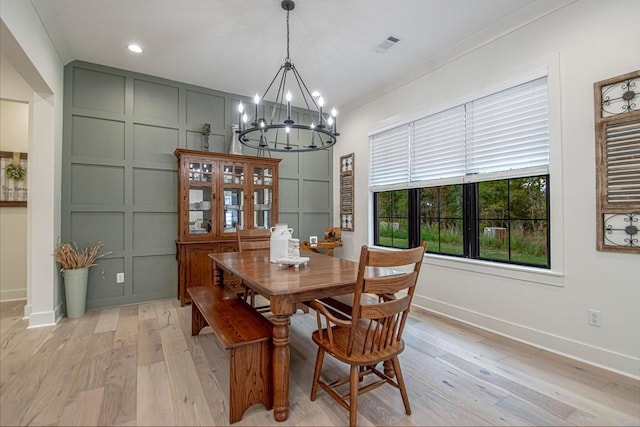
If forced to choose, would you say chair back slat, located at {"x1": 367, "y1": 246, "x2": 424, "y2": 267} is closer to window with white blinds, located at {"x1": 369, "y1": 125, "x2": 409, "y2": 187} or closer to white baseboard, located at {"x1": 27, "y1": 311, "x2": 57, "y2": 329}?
window with white blinds, located at {"x1": 369, "y1": 125, "x2": 409, "y2": 187}

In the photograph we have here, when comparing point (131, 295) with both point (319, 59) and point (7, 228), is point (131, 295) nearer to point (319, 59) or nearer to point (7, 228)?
point (7, 228)

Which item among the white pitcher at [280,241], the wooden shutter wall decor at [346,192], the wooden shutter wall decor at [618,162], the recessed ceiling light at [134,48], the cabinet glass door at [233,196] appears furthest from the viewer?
the wooden shutter wall decor at [346,192]

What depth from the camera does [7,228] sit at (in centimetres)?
381

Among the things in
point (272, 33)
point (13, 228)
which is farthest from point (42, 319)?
point (272, 33)

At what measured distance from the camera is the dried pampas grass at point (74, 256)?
3.18 m

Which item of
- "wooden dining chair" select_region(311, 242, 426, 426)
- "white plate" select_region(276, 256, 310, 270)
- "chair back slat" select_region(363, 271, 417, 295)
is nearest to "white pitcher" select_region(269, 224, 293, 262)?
"white plate" select_region(276, 256, 310, 270)

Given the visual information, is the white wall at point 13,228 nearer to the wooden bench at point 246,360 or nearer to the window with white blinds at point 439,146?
the wooden bench at point 246,360

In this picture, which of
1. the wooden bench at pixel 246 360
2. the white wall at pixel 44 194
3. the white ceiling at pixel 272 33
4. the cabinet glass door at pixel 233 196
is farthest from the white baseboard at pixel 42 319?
the white ceiling at pixel 272 33

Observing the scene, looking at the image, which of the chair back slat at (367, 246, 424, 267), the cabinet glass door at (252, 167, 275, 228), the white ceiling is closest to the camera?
the chair back slat at (367, 246, 424, 267)

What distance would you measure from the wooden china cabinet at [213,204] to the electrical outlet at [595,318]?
3561mm

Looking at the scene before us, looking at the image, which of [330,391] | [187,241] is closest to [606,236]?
[330,391]

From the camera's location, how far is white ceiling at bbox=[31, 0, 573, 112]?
2607 mm

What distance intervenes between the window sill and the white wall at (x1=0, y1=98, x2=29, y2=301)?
5173 millimetres

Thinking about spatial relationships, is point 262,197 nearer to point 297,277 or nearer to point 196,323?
point 196,323
